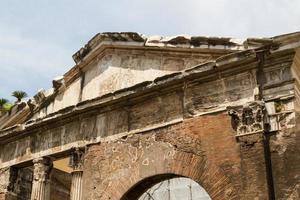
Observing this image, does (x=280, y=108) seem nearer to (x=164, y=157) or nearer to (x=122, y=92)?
(x=164, y=157)

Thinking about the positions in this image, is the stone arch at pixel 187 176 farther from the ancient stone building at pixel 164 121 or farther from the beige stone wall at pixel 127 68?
the beige stone wall at pixel 127 68

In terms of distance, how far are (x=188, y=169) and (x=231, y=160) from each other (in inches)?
30.3

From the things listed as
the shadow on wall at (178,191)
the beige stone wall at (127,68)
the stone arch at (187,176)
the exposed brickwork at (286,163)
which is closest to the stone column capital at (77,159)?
the stone arch at (187,176)

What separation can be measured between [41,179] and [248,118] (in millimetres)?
4444

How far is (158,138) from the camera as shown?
27.1ft

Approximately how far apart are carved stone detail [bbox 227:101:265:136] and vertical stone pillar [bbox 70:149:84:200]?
10.2 feet

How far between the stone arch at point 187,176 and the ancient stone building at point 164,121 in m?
0.02

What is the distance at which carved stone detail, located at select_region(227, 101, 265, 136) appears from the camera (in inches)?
283

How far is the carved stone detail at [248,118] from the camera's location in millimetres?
7199

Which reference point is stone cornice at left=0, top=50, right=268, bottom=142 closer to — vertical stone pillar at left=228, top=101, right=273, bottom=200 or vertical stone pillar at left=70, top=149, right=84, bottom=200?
vertical stone pillar at left=228, top=101, right=273, bottom=200

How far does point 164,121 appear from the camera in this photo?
27.2 feet

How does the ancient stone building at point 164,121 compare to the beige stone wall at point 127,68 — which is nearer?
the ancient stone building at point 164,121

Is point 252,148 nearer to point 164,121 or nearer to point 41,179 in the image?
point 164,121

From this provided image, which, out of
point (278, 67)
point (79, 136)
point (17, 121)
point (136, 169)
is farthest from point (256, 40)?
point (17, 121)
